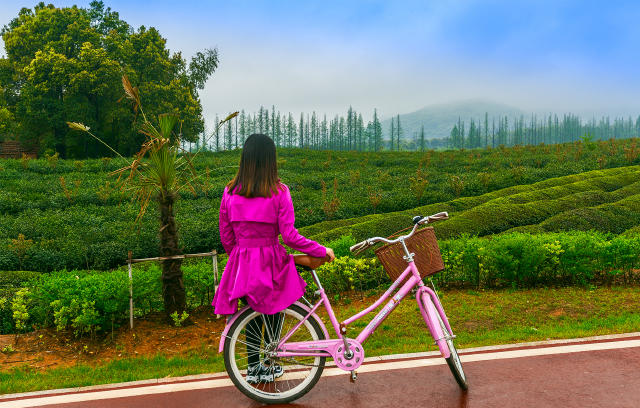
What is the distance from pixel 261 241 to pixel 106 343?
9.69 feet

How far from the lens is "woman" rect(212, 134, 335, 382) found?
129 inches

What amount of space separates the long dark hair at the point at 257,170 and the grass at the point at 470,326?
184 cm

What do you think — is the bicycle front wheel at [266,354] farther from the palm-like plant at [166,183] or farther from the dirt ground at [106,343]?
the palm-like plant at [166,183]

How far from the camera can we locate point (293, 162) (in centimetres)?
2634

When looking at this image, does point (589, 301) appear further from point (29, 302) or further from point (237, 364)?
point (29, 302)

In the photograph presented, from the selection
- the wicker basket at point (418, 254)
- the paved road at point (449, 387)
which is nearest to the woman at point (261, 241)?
the wicker basket at point (418, 254)

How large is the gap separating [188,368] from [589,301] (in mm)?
4989

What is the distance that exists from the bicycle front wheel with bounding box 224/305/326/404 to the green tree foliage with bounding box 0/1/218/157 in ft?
87.9

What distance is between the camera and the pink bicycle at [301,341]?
3.41 metres

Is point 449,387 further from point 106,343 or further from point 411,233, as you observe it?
point 106,343

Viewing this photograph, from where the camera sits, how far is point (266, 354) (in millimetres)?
3504

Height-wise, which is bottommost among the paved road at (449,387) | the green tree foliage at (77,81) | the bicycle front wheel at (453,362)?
the paved road at (449,387)

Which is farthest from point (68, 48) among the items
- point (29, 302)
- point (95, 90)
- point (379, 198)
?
point (29, 302)

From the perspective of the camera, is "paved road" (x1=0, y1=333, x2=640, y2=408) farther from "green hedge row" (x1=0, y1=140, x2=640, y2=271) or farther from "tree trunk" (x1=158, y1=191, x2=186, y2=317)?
"green hedge row" (x1=0, y1=140, x2=640, y2=271)
